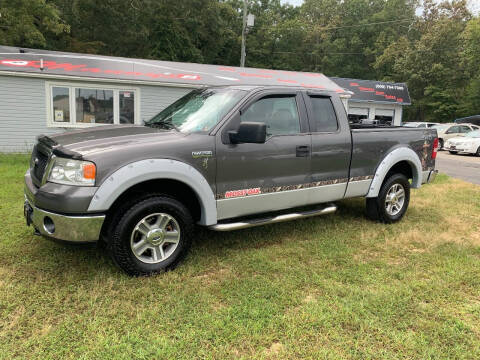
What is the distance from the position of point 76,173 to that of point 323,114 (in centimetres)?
306

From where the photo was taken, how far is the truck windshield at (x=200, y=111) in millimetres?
3896

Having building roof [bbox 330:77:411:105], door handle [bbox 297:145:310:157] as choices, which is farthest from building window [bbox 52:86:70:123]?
building roof [bbox 330:77:411:105]

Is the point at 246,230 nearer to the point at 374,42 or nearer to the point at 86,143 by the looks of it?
the point at 86,143

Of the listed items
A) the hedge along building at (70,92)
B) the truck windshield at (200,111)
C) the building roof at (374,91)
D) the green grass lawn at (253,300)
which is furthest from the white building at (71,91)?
the building roof at (374,91)

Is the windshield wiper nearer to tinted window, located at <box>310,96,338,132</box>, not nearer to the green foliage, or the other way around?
tinted window, located at <box>310,96,338,132</box>

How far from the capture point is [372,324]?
292 cm

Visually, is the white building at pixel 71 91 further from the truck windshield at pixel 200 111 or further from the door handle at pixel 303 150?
the door handle at pixel 303 150

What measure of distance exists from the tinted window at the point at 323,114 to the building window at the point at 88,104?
31.1 feet

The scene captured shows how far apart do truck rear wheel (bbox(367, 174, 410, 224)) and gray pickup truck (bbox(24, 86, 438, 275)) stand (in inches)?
10.5

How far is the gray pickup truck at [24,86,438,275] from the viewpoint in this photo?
3166 mm

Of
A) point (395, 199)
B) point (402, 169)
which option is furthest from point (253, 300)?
point (402, 169)

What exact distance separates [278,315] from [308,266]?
3.46ft

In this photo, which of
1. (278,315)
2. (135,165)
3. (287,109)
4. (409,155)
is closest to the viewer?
(278,315)

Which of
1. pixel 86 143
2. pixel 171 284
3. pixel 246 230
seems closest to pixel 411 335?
pixel 171 284
